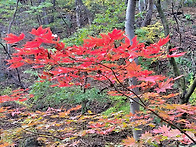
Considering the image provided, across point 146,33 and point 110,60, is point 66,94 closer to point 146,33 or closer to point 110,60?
point 146,33

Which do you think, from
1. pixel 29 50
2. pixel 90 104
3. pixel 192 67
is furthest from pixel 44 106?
pixel 29 50

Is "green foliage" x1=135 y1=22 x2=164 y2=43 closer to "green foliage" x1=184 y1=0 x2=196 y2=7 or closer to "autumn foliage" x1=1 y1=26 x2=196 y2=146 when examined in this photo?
"autumn foliage" x1=1 y1=26 x2=196 y2=146

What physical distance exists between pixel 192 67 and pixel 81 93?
3757mm

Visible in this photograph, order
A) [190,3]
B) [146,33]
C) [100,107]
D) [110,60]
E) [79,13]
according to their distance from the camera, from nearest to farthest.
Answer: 1. [110,60]
2. [100,107]
3. [146,33]
4. [79,13]
5. [190,3]

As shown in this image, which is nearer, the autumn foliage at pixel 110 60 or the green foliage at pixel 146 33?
the autumn foliage at pixel 110 60

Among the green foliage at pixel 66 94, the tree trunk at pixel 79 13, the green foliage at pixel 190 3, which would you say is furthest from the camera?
the green foliage at pixel 190 3

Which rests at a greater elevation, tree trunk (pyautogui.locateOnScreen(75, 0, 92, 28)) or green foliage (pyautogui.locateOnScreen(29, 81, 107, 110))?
tree trunk (pyautogui.locateOnScreen(75, 0, 92, 28))

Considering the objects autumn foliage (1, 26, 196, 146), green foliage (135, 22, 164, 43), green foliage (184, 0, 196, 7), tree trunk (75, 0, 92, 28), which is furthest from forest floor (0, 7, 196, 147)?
tree trunk (75, 0, 92, 28)

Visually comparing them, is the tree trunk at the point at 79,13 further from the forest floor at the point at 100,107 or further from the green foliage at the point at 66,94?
the green foliage at the point at 66,94

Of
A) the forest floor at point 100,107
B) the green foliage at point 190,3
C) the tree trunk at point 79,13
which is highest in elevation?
the green foliage at point 190,3

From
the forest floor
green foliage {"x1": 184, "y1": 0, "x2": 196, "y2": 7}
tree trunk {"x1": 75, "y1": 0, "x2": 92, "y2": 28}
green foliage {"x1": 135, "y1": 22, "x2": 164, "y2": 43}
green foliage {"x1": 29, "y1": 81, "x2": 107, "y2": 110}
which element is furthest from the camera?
green foliage {"x1": 184, "y1": 0, "x2": 196, "y2": 7}

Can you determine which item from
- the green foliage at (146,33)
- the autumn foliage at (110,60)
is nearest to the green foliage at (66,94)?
the green foliage at (146,33)

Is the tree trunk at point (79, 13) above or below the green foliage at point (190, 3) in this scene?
below

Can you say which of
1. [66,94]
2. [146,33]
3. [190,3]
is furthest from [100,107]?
[190,3]
